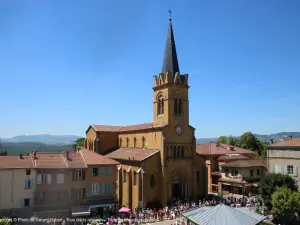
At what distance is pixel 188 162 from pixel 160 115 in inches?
374

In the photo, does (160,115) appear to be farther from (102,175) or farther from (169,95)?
(102,175)

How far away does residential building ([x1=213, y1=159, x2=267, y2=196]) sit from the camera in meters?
53.7

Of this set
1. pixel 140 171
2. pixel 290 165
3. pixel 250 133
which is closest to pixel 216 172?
pixel 290 165

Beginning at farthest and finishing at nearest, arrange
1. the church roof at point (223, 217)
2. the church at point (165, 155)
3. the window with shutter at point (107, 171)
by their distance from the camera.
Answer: the church at point (165, 155)
the window with shutter at point (107, 171)
the church roof at point (223, 217)

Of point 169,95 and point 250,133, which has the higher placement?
point 169,95

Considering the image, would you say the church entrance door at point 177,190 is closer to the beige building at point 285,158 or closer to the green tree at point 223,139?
the beige building at point 285,158

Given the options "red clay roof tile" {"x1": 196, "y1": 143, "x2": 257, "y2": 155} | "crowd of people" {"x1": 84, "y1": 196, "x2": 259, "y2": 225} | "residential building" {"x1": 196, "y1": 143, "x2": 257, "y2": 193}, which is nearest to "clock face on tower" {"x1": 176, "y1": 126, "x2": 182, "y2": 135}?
"crowd of people" {"x1": 84, "y1": 196, "x2": 259, "y2": 225}

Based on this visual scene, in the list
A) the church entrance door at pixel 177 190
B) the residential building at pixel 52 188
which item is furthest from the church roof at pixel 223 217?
the church entrance door at pixel 177 190

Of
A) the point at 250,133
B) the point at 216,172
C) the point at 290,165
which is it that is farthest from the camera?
the point at 250,133

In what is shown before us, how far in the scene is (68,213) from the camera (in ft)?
119

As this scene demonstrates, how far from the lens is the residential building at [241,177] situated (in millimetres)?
53688

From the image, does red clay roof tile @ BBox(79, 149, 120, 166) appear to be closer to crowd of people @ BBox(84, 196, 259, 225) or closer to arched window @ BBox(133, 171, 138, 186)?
arched window @ BBox(133, 171, 138, 186)

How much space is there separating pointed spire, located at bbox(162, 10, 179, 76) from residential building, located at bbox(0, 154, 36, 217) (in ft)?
92.7

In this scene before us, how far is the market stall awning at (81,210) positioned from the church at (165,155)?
9682mm
